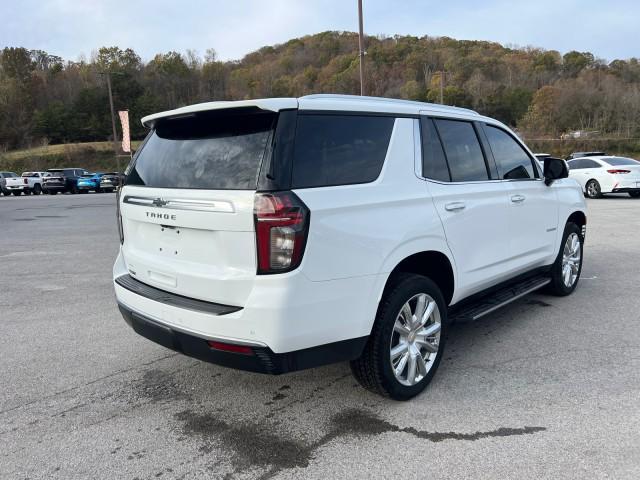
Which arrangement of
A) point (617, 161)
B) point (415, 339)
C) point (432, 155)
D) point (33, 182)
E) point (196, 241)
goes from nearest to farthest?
point (196, 241) < point (415, 339) < point (432, 155) < point (617, 161) < point (33, 182)

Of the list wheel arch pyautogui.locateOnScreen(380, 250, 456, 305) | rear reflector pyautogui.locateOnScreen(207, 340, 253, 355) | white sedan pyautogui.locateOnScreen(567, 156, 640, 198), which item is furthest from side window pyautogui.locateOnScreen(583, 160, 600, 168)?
rear reflector pyautogui.locateOnScreen(207, 340, 253, 355)

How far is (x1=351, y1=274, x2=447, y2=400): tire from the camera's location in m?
3.09

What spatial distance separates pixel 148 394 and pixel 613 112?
234 feet

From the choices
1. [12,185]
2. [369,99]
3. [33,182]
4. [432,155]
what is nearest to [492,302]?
[432,155]

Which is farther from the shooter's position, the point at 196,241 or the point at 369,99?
the point at 369,99

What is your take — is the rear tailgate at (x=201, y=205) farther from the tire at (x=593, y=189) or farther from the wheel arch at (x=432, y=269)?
the tire at (x=593, y=189)

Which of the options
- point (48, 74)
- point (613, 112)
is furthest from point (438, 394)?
point (48, 74)

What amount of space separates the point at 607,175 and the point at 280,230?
1834cm

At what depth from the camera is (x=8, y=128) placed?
74000 millimetres

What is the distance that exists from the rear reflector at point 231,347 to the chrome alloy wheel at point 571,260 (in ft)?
13.6

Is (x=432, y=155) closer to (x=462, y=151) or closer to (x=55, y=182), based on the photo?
(x=462, y=151)

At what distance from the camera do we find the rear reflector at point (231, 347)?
2686 millimetres

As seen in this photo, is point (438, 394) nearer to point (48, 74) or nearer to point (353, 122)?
point (353, 122)

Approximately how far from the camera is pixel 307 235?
2.63m
